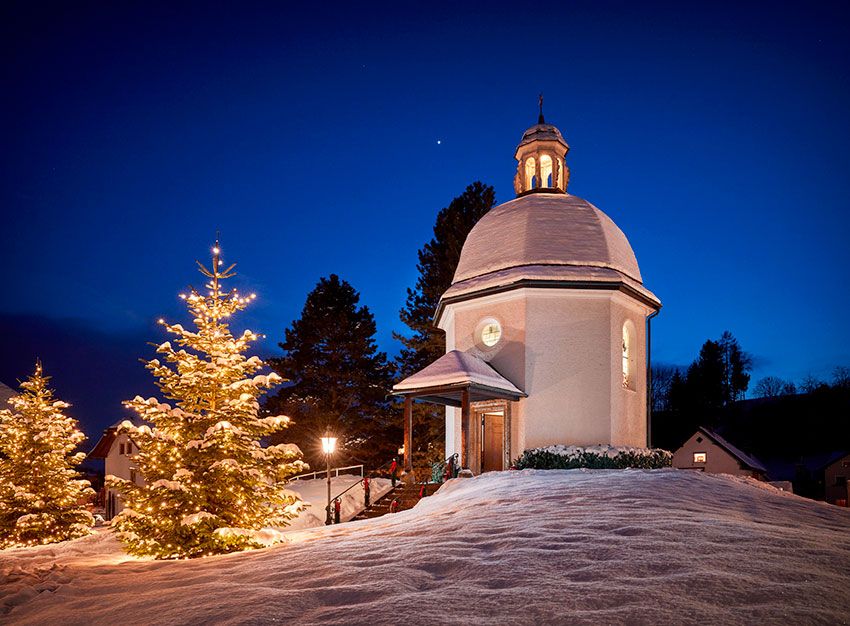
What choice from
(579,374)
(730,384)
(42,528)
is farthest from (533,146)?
(730,384)

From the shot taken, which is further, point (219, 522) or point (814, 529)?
point (219, 522)

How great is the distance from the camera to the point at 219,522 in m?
8.86

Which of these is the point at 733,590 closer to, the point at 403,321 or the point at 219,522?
Answer: the point at 219,522

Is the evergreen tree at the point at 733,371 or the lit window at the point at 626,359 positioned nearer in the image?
the lit window at the point at 626,359

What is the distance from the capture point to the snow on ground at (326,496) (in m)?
20.9

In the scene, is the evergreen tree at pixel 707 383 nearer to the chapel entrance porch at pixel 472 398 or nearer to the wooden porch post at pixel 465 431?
the chapel entrance porch at pixel 472 398

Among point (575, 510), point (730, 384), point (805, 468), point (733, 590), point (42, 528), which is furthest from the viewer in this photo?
point (730, 384)

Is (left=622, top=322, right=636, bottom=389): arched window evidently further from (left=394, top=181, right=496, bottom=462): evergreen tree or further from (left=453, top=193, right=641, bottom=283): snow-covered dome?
(left=394, top=181, right=496, bottom=462): evergreen tree

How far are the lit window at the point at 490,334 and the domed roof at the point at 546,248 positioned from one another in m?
1.32

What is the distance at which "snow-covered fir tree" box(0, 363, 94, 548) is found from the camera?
15.0 m

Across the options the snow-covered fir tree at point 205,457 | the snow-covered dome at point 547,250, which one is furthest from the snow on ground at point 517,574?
the snow-covered dome at point 547,250

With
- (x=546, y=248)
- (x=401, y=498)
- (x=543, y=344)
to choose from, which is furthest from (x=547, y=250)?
(x=401, y=498)

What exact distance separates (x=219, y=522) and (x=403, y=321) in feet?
84.2

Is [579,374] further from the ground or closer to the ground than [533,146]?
closer to the ground
